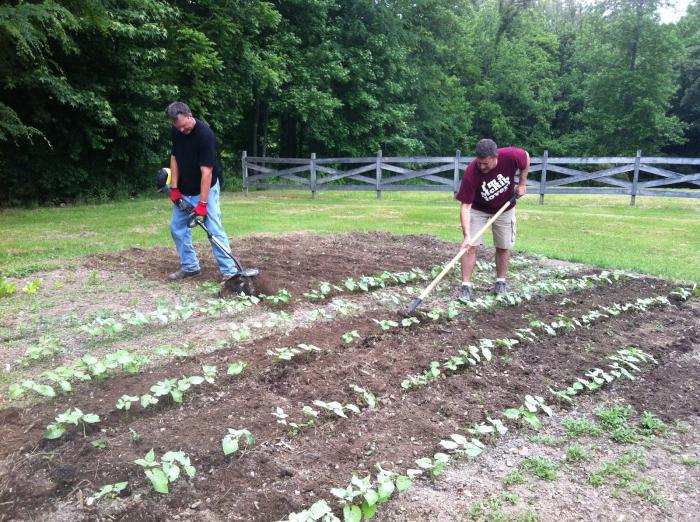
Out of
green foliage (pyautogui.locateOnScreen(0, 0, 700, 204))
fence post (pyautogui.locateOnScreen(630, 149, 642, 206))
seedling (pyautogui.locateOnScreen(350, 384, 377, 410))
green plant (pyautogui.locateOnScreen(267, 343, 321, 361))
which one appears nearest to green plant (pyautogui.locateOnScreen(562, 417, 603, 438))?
seedling (pyautogui.locateOnScreen(350, 384, 377, 410))

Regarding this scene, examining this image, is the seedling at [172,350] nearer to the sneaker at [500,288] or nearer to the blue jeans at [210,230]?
the blue jeans at [210,230]

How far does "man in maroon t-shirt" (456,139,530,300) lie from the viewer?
5305 millimetres

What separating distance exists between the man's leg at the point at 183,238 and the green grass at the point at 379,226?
174cm

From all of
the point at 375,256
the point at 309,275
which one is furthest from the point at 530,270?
the point at 309,275

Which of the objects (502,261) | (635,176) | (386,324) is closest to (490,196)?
(502,261)

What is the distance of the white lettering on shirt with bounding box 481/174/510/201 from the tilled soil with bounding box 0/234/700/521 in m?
1.26

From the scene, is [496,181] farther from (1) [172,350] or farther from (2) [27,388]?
Result: (2) [27,388]

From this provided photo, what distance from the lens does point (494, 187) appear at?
5441mm

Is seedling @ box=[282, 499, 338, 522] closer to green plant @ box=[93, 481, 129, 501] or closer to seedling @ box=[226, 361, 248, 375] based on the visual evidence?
green plant @ box=[93, 481, 129, 501]

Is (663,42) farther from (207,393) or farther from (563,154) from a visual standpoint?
(207,393)

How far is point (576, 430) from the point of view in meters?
2.98

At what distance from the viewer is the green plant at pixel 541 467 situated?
2.57 metres

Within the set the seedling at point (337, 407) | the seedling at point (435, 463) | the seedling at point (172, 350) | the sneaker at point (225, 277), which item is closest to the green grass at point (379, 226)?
the sneaker at point (225, 277)

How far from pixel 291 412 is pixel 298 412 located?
4cm
